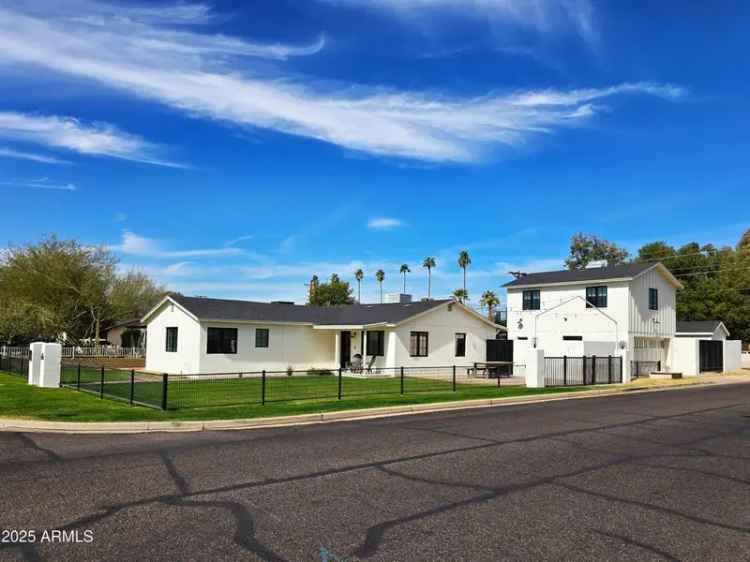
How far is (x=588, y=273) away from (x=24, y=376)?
31444mm

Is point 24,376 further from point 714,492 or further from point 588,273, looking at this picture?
point 588,273

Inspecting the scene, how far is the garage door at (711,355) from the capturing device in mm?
38656

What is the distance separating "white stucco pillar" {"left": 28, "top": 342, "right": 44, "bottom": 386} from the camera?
71.8 ft

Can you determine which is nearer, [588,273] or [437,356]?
[437,356]

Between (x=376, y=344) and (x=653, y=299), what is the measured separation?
17460 millimetres

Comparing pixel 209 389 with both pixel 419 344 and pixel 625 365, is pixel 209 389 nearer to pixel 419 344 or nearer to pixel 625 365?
pixel 419 344

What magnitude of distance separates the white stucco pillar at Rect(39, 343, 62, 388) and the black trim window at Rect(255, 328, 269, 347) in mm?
11810

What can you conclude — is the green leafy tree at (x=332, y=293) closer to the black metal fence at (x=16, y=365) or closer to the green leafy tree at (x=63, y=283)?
the green leafy tree at (x=63, y=283)

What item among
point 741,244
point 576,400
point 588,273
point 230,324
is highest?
point 741,244

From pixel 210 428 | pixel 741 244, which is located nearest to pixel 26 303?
pixel 210 428

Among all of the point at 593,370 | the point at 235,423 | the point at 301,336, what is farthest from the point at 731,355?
the point at 235,423

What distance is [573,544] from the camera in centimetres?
576

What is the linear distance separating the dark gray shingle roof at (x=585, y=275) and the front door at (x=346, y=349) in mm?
13681

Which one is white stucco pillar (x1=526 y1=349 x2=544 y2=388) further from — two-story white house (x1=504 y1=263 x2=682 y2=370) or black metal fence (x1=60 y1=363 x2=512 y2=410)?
two-story white house (x1=504 y1=263 x2=682 y2=370)
